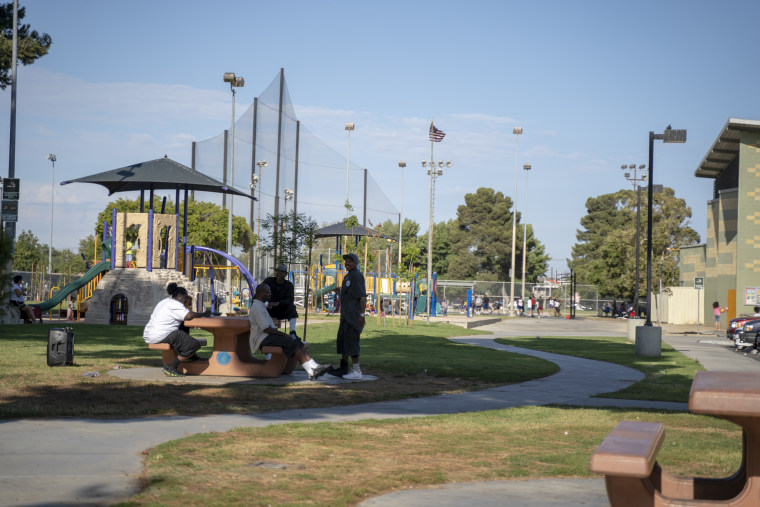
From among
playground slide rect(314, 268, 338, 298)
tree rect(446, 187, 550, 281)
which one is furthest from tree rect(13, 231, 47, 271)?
tree rect(446, 187, 550, 281)

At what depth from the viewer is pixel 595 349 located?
2427cm

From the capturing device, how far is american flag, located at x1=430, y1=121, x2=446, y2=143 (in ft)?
151

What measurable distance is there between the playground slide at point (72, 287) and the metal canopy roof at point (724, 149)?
30934 mm

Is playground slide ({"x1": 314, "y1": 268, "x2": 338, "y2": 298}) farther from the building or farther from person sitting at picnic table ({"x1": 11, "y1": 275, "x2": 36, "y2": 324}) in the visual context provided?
the building

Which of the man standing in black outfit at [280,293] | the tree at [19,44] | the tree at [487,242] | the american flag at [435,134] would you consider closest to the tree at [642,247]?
the tree at [487,242]

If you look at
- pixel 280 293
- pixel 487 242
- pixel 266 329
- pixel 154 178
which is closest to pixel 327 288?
pixel 154 178

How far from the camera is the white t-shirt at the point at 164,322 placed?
40.4ft

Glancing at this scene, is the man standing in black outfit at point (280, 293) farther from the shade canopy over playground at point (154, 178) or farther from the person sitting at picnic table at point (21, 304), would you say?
the shade canopy over playground at point (154, 178)

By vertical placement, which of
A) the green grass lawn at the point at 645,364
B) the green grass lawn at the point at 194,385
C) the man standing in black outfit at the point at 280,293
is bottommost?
the green grass lawn at the point at 645,364

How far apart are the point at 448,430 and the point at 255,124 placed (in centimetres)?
5189

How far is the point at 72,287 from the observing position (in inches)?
1182

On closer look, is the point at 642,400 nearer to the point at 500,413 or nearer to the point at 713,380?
the point at 500,413

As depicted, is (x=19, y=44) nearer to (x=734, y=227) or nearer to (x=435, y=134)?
(x=435, y=134)

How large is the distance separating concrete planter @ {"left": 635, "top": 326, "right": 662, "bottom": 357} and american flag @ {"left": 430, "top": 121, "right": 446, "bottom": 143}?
86.2 ft
